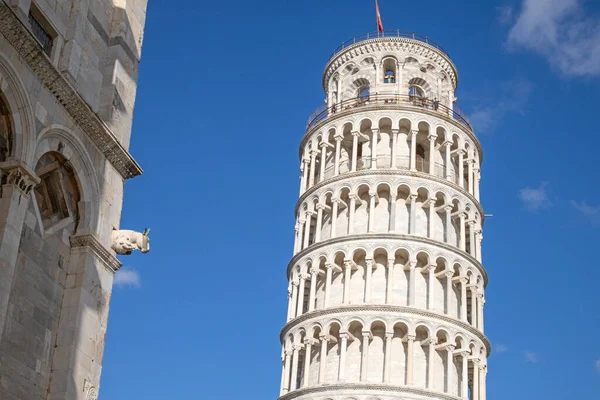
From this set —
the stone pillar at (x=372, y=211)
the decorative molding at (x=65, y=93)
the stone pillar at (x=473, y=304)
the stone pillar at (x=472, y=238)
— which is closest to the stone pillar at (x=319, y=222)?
the stone pillar at (x=372, y=211)

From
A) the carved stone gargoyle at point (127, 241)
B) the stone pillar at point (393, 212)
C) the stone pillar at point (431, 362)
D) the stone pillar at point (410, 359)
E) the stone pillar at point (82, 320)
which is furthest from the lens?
the stone pillar at point (393, 212)

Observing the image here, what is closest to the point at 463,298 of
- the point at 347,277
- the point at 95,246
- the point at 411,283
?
the point at 411,283

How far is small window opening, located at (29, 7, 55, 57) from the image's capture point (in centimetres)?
1742

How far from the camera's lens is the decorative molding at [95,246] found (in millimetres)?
17812

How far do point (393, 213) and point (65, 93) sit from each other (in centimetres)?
3322

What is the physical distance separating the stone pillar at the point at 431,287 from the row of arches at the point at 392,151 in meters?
5.55

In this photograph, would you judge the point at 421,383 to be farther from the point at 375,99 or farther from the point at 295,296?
the point at 375,99

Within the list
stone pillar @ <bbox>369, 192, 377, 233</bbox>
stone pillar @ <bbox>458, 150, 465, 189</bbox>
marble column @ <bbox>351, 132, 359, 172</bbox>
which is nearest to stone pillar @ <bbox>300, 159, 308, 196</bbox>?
marble column @ <bbox>351, 132, 359, 172</bbox>

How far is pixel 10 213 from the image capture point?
51.0 feet

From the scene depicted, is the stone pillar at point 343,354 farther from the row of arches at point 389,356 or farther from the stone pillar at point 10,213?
the stone pillar at point 10,213

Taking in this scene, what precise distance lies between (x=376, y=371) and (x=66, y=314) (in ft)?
97.8

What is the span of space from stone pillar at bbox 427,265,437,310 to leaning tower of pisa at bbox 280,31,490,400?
56 mm

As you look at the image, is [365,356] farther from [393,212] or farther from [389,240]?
[393,212]

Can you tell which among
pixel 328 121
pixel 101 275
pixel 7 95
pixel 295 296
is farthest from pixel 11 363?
pixel 328 121
